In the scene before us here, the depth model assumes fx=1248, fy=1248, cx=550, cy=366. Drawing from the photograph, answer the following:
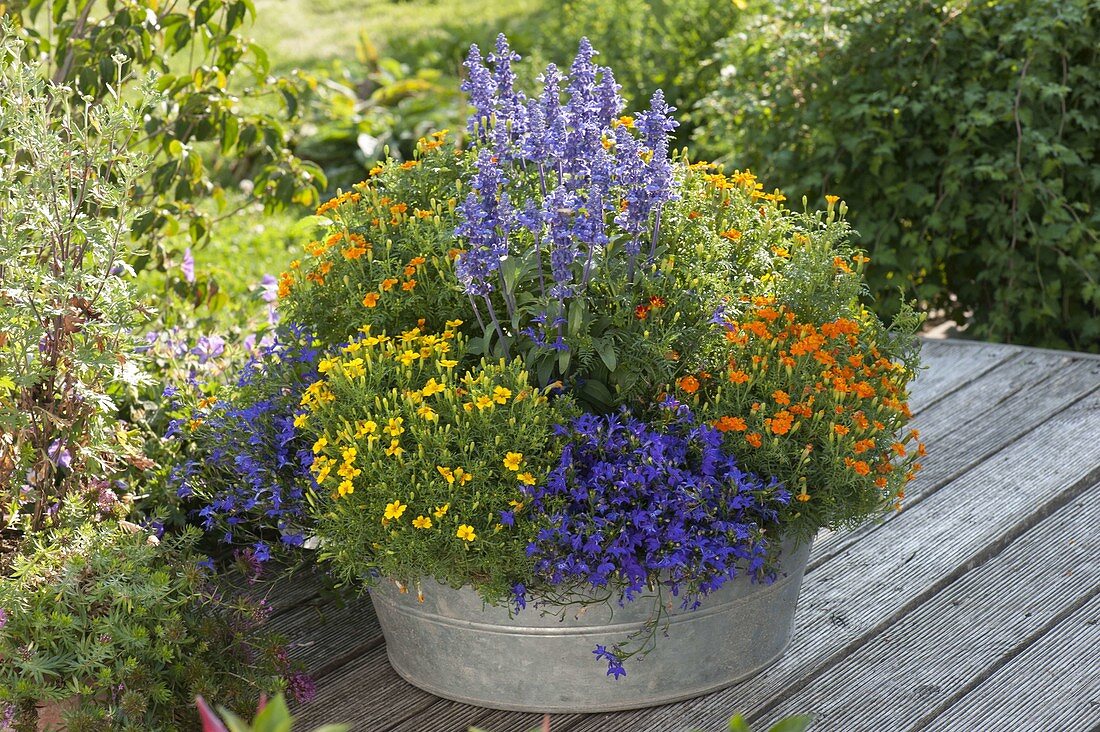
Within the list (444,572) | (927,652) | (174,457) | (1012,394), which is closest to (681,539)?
(444,572)

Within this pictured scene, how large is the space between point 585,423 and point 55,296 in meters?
0.96

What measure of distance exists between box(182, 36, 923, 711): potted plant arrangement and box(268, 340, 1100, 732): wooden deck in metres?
0.07

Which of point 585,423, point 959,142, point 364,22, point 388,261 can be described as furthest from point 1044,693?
point 364,22

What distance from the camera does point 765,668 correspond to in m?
2.28

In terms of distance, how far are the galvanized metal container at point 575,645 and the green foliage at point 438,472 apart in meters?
0.11

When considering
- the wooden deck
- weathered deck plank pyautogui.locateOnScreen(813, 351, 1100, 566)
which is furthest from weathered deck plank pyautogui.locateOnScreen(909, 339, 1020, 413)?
the wooden deck

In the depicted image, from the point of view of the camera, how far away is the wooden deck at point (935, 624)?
216 cm

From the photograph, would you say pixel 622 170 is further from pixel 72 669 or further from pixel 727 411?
pixel 72 669

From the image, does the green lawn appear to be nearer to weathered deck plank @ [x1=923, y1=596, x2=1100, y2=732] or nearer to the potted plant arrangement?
the potted plant arrangement

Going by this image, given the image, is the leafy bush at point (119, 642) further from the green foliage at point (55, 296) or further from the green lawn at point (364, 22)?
the green lawn at point (364, 22)

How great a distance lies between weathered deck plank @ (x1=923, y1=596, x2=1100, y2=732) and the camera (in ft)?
6.91

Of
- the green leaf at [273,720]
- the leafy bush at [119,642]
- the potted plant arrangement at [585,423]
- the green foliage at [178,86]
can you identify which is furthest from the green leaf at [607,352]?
the green foliage at [178,86]

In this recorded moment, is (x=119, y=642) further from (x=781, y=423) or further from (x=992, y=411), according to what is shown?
(x=992, y=411)

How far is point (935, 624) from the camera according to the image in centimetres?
240
